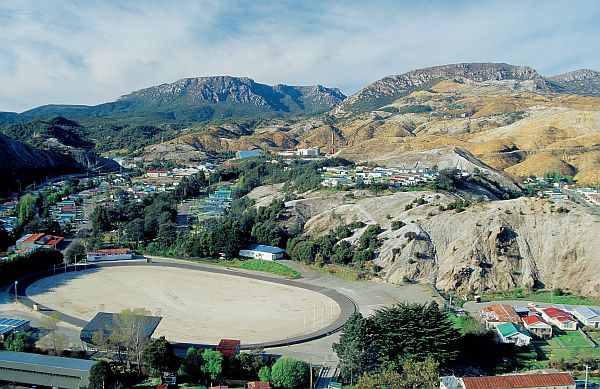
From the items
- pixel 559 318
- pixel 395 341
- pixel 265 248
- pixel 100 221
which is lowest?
pixel 559 318

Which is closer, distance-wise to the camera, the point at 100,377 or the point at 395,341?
the point at 100,377

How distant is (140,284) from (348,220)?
19.0 meters

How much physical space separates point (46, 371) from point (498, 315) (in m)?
23.0

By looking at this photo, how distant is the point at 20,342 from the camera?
2445 centimetres

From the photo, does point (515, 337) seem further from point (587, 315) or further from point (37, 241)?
point (37, 241)

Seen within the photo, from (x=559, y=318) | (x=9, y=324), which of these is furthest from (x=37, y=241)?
(x=559, y=318)

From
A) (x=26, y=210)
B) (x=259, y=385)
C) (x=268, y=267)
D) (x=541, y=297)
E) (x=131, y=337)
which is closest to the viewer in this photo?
(x=259, y=385)

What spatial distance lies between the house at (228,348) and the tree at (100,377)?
4.92 meters

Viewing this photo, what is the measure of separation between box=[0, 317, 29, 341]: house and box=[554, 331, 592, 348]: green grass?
28069 mm

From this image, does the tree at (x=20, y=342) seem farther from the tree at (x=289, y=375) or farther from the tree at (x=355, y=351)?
the tree at (x=355, y=351)

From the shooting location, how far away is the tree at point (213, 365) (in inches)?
883

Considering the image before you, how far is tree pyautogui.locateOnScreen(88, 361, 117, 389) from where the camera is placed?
21.1 metres

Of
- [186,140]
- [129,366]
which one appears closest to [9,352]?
[129,366]

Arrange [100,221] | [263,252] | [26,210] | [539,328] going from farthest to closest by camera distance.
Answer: [26,210]
[100,221]
[263,252]
[539,328]
